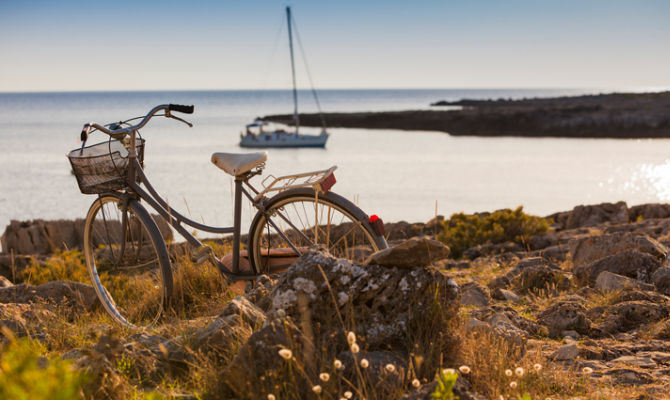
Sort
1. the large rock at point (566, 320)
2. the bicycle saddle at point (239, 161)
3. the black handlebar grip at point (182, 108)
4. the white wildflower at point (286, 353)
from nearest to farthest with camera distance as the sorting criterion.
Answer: the white wildflower at point (286, 353), the bicycle saddle at point (239, 161), the large rock at point (566, 320), the black handlebar grip at point (182, 108)

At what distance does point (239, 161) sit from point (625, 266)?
141 inches

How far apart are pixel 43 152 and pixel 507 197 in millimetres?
27584

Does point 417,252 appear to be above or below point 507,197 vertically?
above

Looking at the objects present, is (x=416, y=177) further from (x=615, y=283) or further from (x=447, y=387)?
(x=447, y=387)

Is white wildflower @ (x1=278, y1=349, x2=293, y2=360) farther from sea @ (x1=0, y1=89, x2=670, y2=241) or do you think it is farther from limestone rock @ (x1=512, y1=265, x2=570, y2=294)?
sea @ (x1=0, y1=89, x2=670, y2=241)

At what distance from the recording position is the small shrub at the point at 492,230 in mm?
9305

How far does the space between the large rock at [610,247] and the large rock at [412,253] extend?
3639 mm

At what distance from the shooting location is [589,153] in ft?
99.6

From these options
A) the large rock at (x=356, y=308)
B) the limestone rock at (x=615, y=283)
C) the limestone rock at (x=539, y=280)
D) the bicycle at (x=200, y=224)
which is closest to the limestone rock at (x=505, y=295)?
the limestone rock at (x=539, y=280)

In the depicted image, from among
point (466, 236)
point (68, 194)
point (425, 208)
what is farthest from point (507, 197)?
point (68, 194)

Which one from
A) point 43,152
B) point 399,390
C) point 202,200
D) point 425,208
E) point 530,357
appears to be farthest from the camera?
point 43,152

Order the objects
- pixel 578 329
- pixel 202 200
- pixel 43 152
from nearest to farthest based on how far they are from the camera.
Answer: pixel 578 329 → pixel 202 200 → pixel 43 152

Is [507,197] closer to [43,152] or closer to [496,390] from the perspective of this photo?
[496,390]

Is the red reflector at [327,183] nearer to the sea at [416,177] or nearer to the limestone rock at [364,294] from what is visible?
the limestone rock at [364,294]
